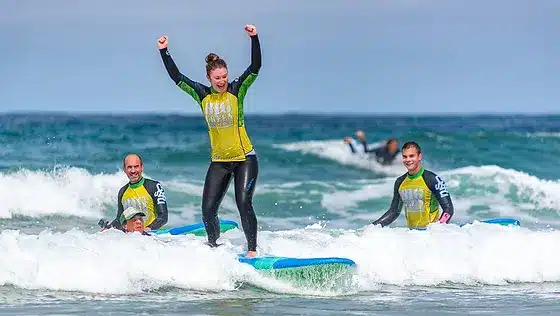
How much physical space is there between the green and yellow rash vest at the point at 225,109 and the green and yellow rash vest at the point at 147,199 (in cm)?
185

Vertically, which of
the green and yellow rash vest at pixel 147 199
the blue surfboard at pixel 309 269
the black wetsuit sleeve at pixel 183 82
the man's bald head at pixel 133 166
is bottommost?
the blue surfboard at pixel 309 269

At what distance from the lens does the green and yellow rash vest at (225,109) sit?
9430 millimetres

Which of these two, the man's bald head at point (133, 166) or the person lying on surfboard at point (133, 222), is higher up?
the man's bald head at point (133, 166)

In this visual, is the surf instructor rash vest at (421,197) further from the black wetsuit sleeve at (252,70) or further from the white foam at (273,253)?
the black wetsuit sleeve at (252,70)

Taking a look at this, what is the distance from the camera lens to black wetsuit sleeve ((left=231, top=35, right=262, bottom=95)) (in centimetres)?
915

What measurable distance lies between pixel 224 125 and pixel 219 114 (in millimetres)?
100

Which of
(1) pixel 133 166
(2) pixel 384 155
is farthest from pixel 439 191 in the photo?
(2) pixel 384 155

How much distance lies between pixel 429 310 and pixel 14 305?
3.28m

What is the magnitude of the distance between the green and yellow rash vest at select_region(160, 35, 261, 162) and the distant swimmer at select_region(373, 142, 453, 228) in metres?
2.38

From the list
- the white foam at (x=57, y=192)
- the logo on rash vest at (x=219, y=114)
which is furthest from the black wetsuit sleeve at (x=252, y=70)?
the white foam at (x=57, y=192)

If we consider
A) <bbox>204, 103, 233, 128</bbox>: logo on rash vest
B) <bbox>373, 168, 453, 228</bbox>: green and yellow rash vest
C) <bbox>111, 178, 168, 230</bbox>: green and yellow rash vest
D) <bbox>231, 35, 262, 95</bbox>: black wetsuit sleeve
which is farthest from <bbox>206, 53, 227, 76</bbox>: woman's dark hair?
<bbox>373, 168, 453, 228</bbox>: green and yellow rash vest

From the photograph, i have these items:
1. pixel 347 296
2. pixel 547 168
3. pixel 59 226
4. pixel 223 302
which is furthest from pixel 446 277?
pixel 547 168

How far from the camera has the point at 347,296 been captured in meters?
9.68

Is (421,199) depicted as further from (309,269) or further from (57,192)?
(57,192)
